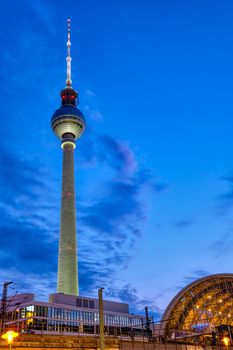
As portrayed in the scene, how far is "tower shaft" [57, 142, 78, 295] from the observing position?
336 feet

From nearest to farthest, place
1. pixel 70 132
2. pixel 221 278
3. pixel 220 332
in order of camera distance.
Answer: pixel 220 332 < pixel 221 278 < pixel 70 132

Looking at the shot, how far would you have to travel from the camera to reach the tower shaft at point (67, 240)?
102m

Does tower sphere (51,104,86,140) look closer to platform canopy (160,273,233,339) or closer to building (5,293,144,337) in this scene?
building (5,293,144,337)

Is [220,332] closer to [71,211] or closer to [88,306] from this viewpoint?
[88,306]

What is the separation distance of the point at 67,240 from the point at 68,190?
52.3 feet

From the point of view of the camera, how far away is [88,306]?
309 ft

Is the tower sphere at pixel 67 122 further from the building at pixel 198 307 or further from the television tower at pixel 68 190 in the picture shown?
the building at pixel 198 307

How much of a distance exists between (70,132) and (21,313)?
6872cm

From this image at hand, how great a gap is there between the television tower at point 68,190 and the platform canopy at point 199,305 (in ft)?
126

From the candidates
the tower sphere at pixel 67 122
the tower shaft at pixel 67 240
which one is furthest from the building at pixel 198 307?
the tower sphere at pixel 67 122

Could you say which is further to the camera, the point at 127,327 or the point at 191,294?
the point at 127,327

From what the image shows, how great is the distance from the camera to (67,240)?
352ft

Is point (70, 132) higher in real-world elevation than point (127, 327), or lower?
higher

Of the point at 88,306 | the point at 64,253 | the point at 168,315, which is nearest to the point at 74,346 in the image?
the point at 168,315
